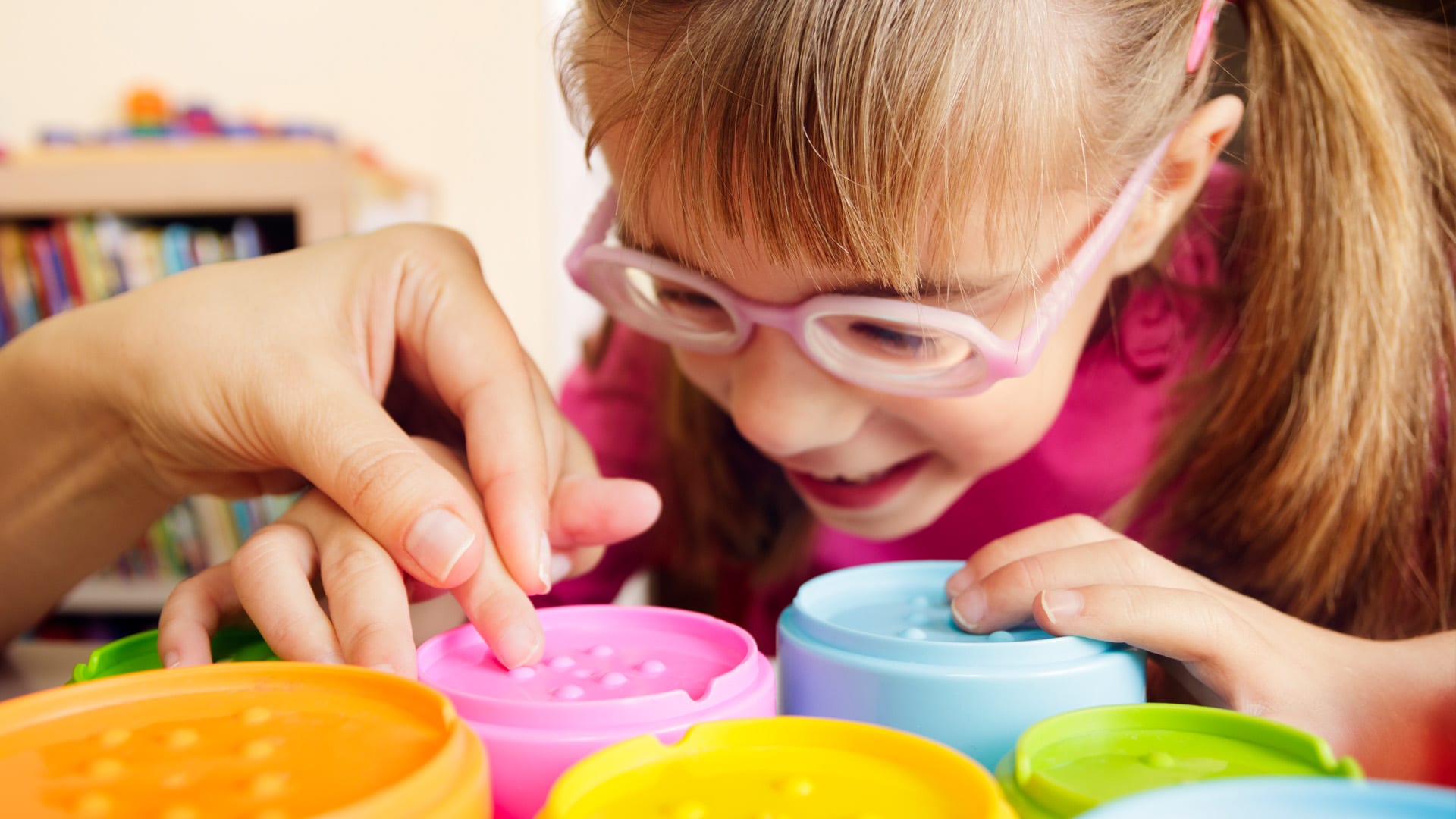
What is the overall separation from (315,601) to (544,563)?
108mm

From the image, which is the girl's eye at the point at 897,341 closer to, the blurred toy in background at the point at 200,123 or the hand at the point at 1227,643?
the hand at the point at 1227,643

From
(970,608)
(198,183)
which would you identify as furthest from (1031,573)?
(198,183)

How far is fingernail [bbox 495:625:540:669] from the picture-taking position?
444mm

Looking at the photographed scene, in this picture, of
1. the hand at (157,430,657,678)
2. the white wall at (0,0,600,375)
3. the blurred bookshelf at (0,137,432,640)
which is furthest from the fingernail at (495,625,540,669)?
the white wall at (0,0,600,375)

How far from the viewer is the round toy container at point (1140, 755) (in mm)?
334

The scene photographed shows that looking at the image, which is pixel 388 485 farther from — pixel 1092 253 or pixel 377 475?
pixel 1092 253

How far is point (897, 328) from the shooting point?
63cm

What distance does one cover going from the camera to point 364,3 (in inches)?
92.7

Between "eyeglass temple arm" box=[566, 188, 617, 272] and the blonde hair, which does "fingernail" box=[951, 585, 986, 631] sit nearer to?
the blonde hair

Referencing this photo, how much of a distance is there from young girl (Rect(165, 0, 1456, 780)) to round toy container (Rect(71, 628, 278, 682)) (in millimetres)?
18

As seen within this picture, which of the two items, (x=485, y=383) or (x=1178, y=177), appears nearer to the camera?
(x=485, y=383)

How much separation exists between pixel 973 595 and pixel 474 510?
0.81 feet

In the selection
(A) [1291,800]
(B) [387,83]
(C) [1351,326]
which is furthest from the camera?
(B) [387,83]

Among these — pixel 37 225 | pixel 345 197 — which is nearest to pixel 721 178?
pixel 345 197
